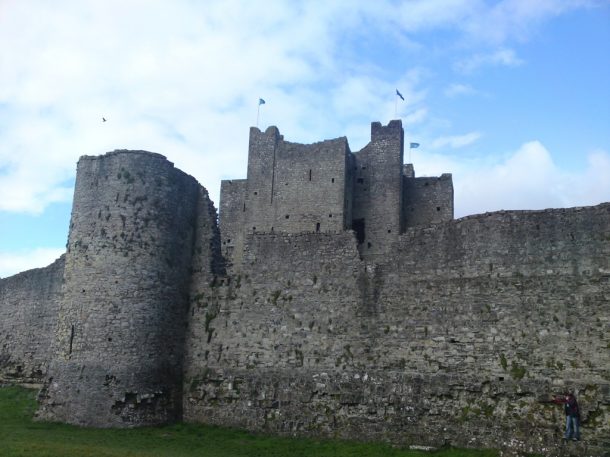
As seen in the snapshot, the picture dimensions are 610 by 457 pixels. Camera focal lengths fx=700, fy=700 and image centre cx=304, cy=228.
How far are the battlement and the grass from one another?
22.6 m

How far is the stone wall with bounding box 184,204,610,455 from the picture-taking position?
1672 cm

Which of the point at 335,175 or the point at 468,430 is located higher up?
the point at 335,175

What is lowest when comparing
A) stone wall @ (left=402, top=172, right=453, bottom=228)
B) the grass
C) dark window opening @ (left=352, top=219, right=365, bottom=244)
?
the grass

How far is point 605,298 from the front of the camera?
16656 millimetres

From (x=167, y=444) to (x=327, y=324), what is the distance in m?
5.34

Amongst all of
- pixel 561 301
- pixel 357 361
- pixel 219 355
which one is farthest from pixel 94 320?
pixel 561 301

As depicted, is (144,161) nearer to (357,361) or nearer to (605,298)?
(357,361)

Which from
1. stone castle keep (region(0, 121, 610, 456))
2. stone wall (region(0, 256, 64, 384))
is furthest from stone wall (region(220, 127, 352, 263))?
stone castle keep (region(0, 121, 610, 456))

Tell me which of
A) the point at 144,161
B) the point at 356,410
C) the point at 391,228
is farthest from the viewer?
the point at 391,228

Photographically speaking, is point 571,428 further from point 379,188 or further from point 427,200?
point 379,188

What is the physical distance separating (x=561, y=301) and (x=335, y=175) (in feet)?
84.4

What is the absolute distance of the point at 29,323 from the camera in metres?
28.5

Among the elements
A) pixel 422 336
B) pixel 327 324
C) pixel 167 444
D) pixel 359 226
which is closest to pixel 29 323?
pixel 167 444

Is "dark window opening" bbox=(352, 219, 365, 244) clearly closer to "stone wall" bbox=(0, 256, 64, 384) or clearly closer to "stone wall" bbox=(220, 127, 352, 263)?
"stone wall" bbox=(220, 127, 352, 263)
